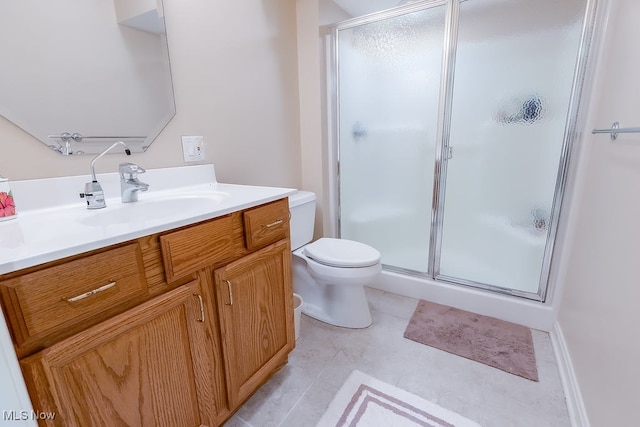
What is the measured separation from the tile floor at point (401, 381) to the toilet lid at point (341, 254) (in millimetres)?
423

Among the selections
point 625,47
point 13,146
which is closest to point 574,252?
point 625,47

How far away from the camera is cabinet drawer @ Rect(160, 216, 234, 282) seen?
2.50ft

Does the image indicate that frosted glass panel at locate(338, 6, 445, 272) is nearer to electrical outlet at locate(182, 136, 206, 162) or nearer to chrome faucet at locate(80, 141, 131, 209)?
electrical outlet at locate(182, 136, 206, 162)

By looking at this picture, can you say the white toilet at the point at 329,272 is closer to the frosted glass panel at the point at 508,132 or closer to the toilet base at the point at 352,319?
the toilet base at the point at 352,319

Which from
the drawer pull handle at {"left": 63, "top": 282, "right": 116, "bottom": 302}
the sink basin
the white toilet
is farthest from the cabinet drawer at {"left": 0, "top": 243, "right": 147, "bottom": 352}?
the white toilet

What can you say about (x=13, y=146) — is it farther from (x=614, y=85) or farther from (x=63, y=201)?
(x=614, y=85)

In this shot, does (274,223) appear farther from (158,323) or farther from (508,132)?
(508,132)

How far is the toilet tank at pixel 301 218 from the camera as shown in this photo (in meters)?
1.66

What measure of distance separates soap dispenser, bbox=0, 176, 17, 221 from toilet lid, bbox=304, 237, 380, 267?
118 centimetres

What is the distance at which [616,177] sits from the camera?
107 cm

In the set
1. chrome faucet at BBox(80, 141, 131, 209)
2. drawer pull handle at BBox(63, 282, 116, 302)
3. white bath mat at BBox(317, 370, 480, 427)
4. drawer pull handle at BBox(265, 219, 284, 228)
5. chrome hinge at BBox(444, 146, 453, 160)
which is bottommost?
white bath mat at BBox(317, 370, 480, 427)

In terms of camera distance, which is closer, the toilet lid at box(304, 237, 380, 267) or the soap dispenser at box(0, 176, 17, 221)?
the soap dispenser at box(0, 176, 17, 221)

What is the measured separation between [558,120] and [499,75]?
37 cm

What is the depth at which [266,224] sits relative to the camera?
1059 millimetres
